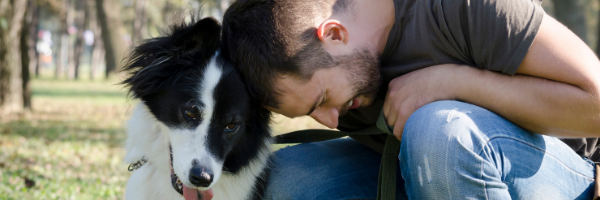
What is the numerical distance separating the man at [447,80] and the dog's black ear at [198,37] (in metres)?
0.06

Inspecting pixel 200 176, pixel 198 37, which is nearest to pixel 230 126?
pixel 200 176

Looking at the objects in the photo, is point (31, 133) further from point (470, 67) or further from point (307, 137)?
point (470, 67)

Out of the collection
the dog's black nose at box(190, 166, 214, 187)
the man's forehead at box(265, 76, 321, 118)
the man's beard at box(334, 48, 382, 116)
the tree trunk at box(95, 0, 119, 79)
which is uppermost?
the man's beard at box(334, 48, 382, 116)

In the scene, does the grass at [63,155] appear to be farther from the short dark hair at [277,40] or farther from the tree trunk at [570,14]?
the tree trunk at [570,14]

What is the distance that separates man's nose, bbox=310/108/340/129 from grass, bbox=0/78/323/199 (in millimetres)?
465

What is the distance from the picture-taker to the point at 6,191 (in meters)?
3.53

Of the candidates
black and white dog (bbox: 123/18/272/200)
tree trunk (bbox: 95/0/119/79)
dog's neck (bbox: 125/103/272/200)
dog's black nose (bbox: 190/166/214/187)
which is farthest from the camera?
tree trunk (bbox: 95/0/119/79)

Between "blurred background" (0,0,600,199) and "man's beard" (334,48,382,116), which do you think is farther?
"blurred background" (0,0,600,199)

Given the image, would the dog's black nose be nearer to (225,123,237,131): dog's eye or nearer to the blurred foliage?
(225,123,237,131): dog's eye

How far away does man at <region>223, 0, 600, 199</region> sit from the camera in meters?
1.95

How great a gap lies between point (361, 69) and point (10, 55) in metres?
7.49

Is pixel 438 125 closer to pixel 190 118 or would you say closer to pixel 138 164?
pixel 190 118

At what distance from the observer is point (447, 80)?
2166 millimetres

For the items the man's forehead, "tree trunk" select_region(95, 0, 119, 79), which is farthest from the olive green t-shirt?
"tree trunk" select_region(95, 0, 119, 79)
